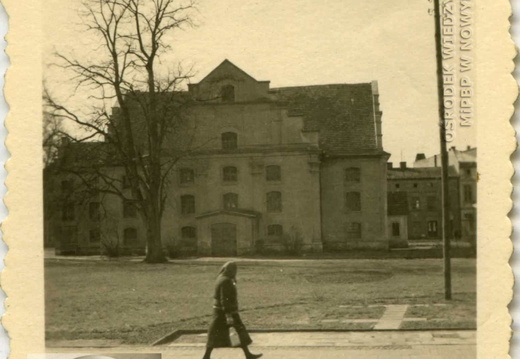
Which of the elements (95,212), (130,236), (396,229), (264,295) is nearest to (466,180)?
(396,229)

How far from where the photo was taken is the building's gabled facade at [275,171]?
331 cm

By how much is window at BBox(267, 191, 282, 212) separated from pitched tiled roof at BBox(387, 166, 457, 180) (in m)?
0.54

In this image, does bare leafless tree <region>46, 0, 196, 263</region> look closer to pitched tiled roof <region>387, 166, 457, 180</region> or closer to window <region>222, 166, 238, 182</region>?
window <region>222, 166, 238, 182</region>

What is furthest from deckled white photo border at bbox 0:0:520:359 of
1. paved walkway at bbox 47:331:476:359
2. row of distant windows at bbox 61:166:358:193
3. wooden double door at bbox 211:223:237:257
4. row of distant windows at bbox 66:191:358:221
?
wooden double door at bbox 211:223:237:257

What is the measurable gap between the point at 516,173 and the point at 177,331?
1.74 m

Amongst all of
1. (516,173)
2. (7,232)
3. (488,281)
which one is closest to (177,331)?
(7,232)

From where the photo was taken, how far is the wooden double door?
3.27 meters

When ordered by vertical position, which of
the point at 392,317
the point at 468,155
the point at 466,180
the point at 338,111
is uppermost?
the point at 338,111

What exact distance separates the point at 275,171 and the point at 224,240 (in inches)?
16.5

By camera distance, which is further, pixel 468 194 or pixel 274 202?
pixel 274 202

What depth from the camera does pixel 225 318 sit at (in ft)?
10.5

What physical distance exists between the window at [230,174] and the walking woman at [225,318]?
44 cm

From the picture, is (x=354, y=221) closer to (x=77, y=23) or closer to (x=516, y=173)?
(x=516, y=173)

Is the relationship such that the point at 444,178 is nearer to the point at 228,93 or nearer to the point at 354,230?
the point at 354,230
